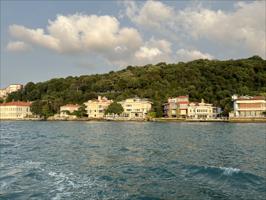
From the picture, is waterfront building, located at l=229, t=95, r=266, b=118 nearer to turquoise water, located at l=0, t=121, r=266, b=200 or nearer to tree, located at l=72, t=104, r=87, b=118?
tree, located at l=72, t=104, r=87, b=118

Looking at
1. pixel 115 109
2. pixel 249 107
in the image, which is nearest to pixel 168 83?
pixel 115 109

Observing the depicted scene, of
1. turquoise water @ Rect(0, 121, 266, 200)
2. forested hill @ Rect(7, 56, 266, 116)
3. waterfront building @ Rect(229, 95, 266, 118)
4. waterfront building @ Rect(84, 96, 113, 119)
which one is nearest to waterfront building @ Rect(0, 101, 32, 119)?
forested hill @ Rect(7, 56, 266, 116)

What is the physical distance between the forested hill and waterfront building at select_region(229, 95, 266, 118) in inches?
247

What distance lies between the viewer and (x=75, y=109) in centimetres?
11350

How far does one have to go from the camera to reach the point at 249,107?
293 ft

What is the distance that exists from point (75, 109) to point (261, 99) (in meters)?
54.5

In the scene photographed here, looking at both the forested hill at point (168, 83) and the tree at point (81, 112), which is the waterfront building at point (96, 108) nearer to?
the tree at point (81, 112)

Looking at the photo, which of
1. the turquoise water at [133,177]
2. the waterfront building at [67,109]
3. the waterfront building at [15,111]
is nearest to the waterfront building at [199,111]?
the waterfront building at [67,109]

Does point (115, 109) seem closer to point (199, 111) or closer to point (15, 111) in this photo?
point (199, 111)

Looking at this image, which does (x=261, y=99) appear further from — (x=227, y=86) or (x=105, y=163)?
(x=105, y=163)

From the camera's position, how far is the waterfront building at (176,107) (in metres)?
96.2

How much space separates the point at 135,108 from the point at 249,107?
3082 cm

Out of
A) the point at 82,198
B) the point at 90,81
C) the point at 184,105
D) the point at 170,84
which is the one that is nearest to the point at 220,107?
the point at 184,105

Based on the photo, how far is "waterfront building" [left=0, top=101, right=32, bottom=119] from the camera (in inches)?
4990
